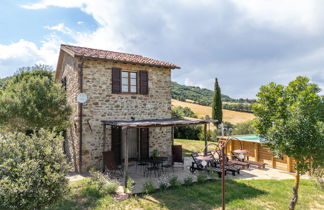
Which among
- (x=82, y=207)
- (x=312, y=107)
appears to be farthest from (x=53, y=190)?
(x=312, y=107)

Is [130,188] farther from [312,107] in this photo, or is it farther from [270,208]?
[312,107]

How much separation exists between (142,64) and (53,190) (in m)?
8.54

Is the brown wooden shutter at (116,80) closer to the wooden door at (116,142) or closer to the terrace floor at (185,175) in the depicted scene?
the wooden door at (116,142)

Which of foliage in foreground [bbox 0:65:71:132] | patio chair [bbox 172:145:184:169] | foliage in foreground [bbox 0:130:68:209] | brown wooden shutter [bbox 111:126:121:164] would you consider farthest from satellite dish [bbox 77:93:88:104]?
foliage in foreground [bbox 0:130:68:209]

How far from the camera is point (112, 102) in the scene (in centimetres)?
1159

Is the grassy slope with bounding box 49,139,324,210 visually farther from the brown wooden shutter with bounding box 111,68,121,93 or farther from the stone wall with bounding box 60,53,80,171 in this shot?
the brown wooden shutter with bounding box 111,68,121,93

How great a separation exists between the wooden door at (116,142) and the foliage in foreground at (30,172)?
6450 millimetres

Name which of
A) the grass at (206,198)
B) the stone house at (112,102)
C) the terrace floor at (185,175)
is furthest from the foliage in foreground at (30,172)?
the stone house at (112,102)

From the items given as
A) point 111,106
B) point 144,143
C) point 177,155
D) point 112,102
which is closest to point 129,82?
point 112,102

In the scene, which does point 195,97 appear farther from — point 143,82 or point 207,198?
Answer: point 207,198

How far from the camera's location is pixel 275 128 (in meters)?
5.46

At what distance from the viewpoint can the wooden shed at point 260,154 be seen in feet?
37.0

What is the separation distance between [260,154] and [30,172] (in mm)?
11785

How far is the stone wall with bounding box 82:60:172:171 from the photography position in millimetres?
10961
